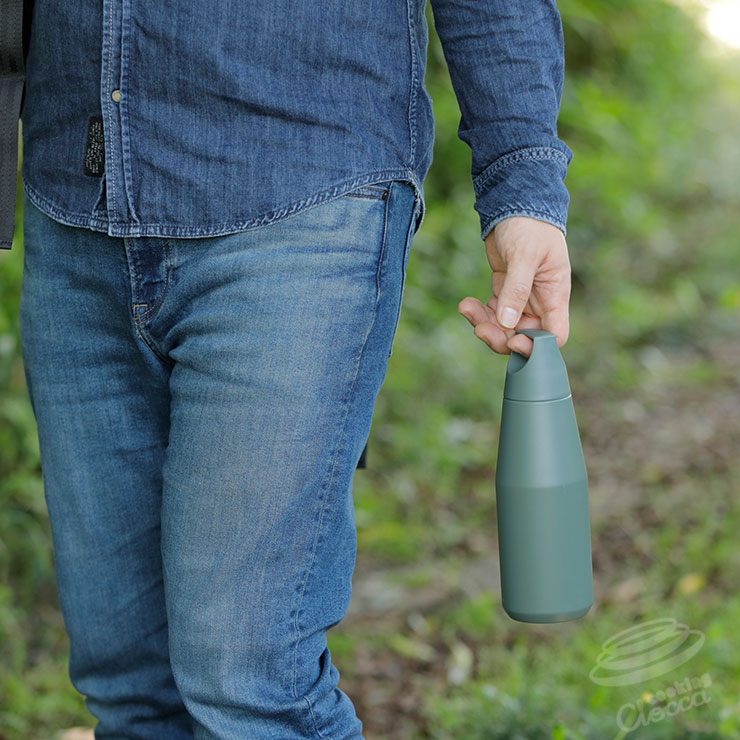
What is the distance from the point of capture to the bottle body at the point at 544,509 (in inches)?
49.6

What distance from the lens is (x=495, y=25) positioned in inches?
49.8

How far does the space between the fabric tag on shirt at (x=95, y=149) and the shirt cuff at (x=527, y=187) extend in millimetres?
509

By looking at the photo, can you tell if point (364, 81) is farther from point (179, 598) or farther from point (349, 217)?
point (179, 598)

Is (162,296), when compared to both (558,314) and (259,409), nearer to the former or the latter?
(259,409)

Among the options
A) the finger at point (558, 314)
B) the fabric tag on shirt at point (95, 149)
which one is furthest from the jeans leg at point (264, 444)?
the finger at point (558, 314)

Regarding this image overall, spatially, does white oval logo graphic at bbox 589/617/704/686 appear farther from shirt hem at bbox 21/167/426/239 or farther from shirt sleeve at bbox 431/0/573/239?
shirt hem at bbox 21/167/426/239

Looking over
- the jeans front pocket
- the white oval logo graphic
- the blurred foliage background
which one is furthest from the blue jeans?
the white oval logo graphic

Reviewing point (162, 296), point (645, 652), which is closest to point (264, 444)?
point (162, 296)

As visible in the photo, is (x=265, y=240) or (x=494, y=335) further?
(x=494, y=335)

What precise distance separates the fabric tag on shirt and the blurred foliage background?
45.3 inches

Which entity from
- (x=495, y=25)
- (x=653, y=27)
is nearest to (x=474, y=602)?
(x=495, y=25)

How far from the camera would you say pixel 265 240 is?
3.82 ft

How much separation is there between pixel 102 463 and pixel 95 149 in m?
0.44

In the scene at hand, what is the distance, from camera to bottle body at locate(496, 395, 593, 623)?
1.26 metres
